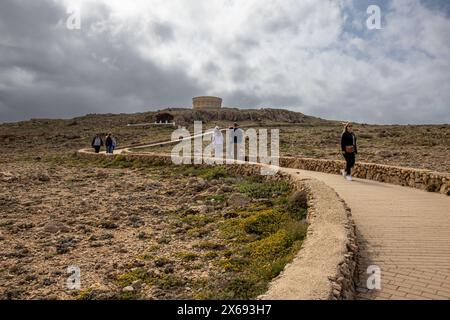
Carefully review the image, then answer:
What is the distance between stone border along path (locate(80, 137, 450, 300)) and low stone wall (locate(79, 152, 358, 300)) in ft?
1.04

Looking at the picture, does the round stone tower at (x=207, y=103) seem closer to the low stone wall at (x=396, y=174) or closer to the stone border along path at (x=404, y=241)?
the low stone wall at (x=396, y=174)

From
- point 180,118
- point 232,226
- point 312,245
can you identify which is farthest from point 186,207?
point 180,118

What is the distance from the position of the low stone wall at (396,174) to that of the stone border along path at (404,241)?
483 mm

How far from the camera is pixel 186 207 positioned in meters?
13.1

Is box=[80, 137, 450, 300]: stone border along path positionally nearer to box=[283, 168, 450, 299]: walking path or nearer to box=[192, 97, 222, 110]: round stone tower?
box=[283, 168, 450, 299]: walking path

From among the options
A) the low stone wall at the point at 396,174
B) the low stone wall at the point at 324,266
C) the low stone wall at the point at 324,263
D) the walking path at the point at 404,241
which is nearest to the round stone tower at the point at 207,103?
the low stone wall at the point at 396,174

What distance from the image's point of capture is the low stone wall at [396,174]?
1184cm

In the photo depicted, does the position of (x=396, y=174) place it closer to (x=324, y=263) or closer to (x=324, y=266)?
(x=324, y=263)

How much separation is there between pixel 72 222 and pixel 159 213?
265 cm

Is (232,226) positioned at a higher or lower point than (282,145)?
lower

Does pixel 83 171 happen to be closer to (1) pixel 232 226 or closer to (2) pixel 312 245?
(1) pixel 232 226

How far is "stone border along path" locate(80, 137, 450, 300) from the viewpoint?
198 inches

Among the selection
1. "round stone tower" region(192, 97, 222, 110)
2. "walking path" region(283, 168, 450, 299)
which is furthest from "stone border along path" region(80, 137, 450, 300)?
"round stone tower" region(192, 97, 222, 110)

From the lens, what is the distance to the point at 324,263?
17.3ft
